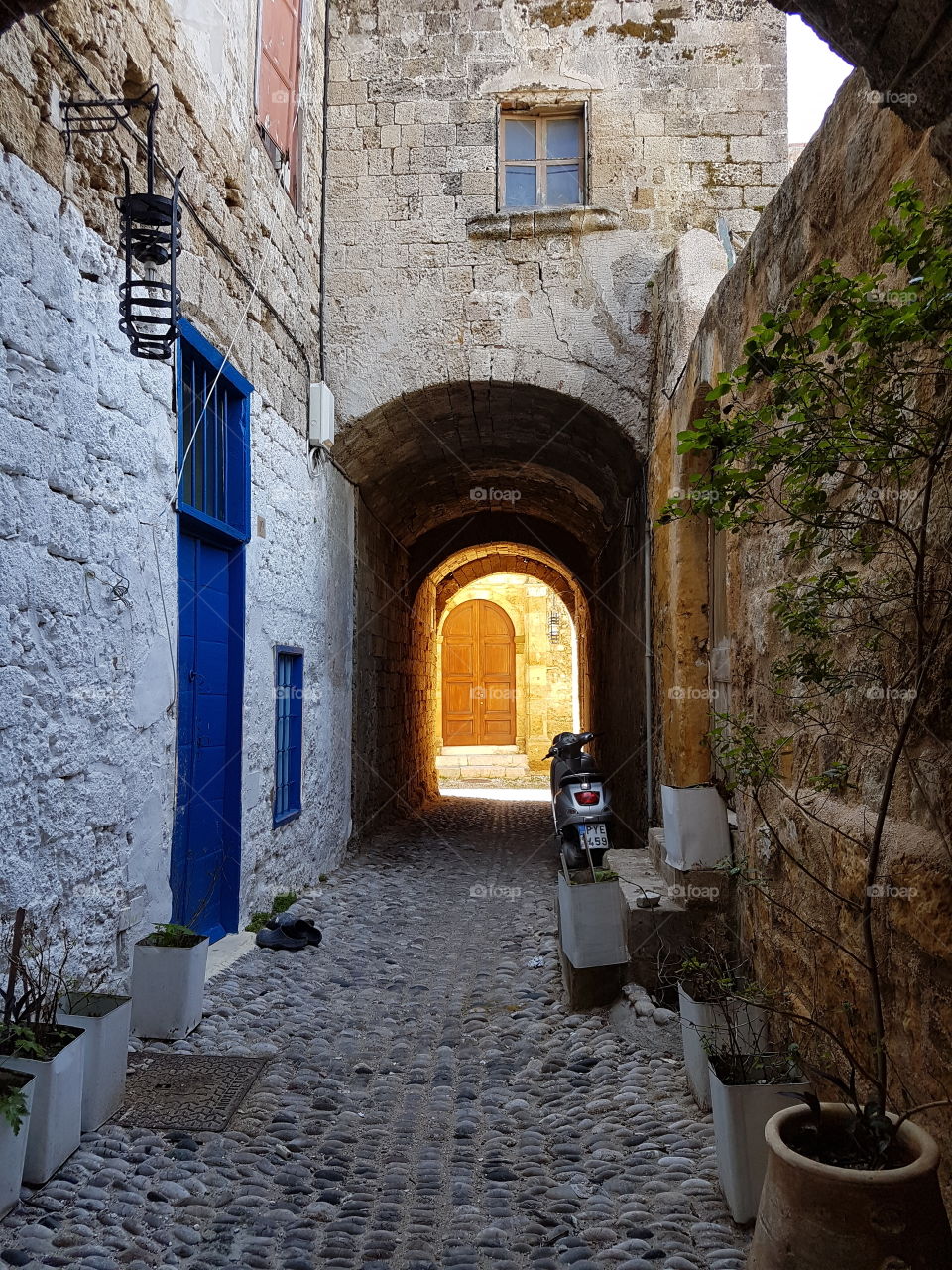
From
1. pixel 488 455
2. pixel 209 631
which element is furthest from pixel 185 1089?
pixel 488 455

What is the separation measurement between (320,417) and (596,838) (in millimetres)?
3539

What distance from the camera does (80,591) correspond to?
137 inches

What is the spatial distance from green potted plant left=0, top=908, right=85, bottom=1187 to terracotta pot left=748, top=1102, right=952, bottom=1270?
5.87 feet

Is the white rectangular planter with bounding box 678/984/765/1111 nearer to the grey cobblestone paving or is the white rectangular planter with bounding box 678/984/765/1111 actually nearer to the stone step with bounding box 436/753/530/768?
the grey cobblestone paving

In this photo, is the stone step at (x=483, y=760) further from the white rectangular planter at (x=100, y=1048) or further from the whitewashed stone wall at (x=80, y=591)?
the white rectangular planter at (x=100, y=1048)

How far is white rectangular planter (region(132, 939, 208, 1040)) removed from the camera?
3598 millimetres

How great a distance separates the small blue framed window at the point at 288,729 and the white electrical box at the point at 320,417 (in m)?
1.59

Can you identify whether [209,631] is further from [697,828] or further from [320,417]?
[697,828]

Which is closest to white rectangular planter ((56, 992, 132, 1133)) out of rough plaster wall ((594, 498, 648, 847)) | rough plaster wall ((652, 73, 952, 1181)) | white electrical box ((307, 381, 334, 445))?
rough plaster wall ((652, 73, 952, 1181))

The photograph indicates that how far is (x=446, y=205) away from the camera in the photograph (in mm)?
7246

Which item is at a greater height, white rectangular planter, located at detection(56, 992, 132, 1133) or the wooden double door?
the wooden double door

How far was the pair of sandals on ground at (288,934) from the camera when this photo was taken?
5.02m

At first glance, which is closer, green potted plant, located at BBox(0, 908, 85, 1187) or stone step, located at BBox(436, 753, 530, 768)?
green potted plant, located at BBox(0, 908, 85, 1187)

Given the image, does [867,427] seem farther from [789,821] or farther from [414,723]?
[414,723]
